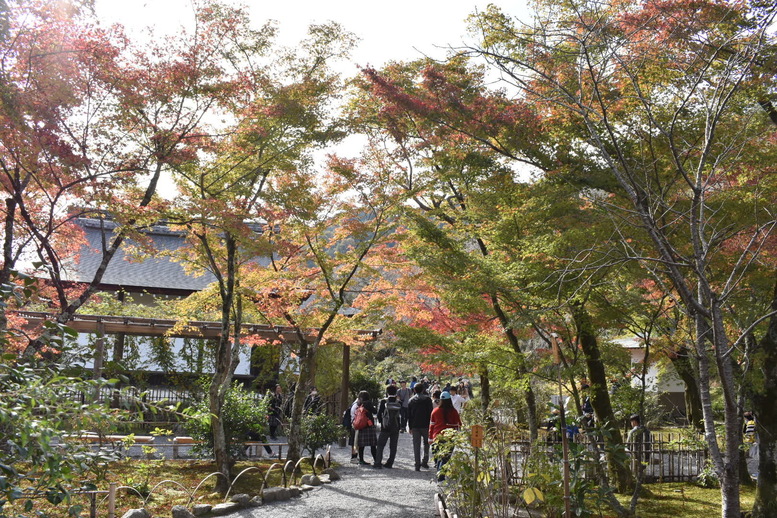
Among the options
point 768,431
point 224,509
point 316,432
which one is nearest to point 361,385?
point 316,432

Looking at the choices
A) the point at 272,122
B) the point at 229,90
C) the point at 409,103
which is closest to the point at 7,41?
the point at 229,90

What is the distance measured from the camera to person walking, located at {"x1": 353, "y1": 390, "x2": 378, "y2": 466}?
1140 centimetres

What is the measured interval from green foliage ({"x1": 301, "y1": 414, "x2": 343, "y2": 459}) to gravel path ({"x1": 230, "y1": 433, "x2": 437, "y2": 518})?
67cm

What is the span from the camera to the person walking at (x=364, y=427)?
1140 centimetres

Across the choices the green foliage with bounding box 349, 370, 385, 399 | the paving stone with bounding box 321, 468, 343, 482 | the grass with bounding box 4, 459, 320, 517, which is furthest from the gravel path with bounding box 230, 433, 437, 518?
the green foliage with bounding box 349, 370, 385, 399

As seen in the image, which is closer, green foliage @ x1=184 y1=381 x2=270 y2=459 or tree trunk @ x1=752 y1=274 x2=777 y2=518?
tree trunk @ x1=752 y1=274 x2=777 y2=518

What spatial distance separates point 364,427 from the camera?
11.4 metres

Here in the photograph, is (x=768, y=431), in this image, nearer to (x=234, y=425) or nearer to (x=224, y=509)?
(x=224, y=509)

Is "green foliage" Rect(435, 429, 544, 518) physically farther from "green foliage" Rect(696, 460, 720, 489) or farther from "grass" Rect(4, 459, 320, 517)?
"green foliage" Rect(696, 460, 720, 489)

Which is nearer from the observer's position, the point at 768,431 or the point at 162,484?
the point at 768,431

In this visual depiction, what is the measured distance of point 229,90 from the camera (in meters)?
8.56

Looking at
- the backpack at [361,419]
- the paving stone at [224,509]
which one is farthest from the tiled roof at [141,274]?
the paving stone at [224,509]

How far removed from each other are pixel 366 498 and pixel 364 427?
3022 millimetres

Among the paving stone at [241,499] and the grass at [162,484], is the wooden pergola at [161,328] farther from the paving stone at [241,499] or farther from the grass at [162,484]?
the paving stone at [241,499]
